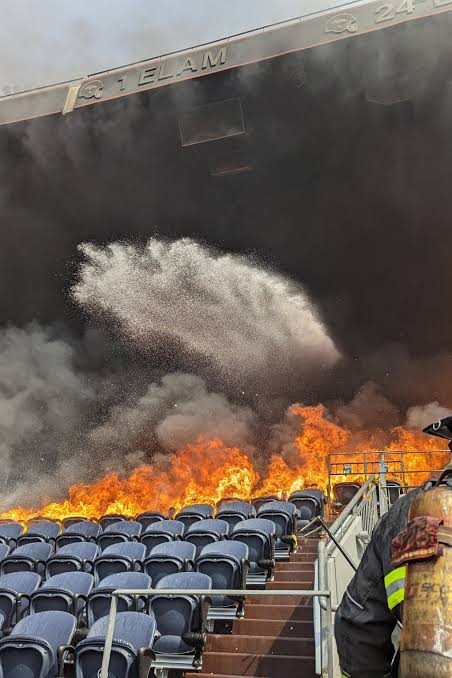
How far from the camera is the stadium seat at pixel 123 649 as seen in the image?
17.2ft

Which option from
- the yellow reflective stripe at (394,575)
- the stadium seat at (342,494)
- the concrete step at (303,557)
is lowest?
the yellow reflective stripe at (394,575)

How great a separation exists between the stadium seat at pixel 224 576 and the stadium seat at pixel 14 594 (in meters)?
2.17

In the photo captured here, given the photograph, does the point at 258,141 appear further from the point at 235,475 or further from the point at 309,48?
the point at 235,475

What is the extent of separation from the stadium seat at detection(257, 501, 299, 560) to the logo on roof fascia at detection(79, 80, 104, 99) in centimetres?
1311

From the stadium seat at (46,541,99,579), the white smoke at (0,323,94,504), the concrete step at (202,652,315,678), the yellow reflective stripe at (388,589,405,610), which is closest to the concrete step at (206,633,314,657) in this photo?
the concrete step at (202,652,315,678)

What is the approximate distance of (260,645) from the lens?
6.09 metres

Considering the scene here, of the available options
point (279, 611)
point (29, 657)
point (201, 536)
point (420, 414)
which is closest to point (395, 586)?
point (29, 657)

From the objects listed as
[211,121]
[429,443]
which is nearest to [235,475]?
[429,443]

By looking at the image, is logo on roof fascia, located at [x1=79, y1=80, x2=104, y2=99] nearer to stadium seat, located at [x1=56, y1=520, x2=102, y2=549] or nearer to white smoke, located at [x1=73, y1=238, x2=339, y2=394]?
white smoke, located at [x1=73, y1=238, x2=339, y2=394]

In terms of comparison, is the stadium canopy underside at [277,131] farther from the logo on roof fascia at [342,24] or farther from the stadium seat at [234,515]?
the stadium seat at [234,515]

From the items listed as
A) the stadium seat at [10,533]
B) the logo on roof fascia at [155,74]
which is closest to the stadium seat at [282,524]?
the stadium seat at [10,533]

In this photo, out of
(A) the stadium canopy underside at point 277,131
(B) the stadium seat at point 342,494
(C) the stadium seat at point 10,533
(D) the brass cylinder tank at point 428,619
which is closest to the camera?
(D) the brass cylinder tank at point 428,619

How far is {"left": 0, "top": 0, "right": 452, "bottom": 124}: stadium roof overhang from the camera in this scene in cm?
1545

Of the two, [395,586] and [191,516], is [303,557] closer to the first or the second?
[191,516]
